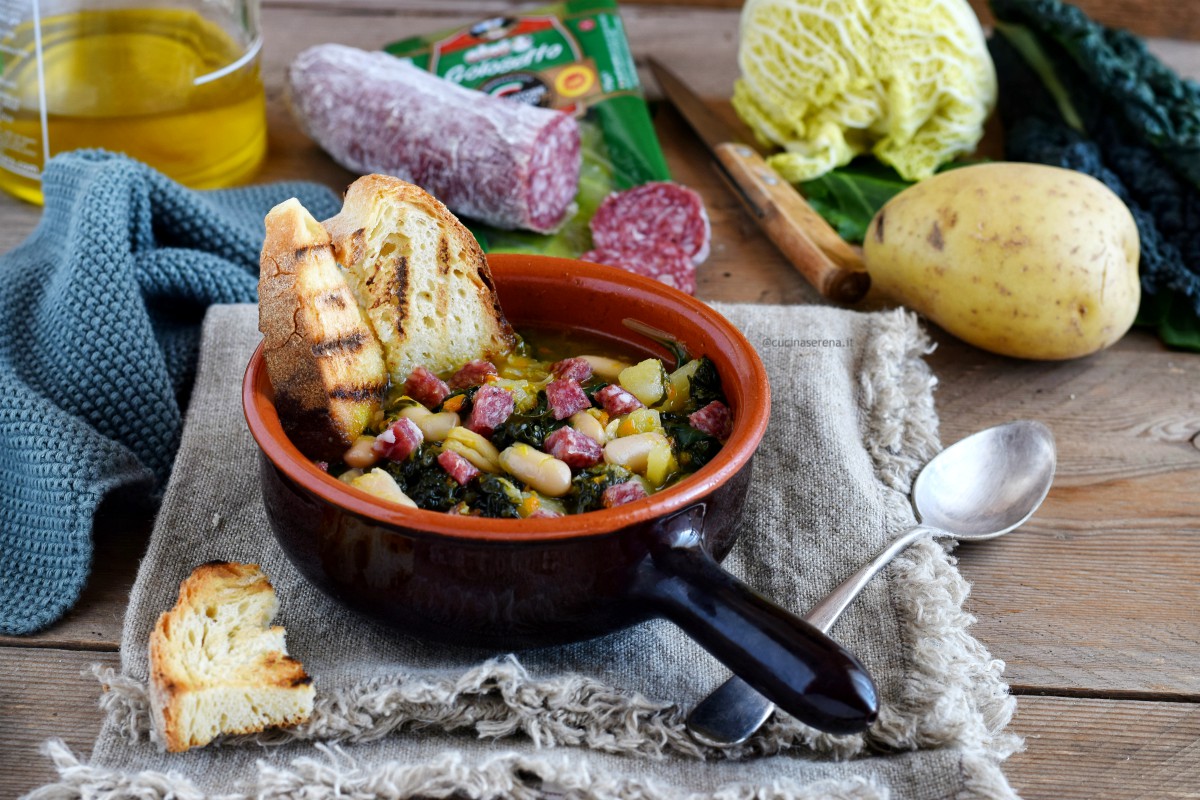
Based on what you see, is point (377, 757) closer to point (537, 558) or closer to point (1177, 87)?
point (537, 558)

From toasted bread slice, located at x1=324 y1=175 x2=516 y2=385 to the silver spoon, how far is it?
0.67m

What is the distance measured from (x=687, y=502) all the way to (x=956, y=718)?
0.44 metres

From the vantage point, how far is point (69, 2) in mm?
2498

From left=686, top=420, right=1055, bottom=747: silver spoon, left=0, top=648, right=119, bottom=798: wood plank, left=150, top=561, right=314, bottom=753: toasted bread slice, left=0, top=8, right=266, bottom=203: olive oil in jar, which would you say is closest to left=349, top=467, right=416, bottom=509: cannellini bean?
left=150, top=561, right=314, bottom=753: toasted bread slice

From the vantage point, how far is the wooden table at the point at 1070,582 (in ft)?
5.01

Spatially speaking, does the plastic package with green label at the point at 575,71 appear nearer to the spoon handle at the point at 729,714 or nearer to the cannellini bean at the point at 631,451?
the cannellini bean at the point at 631,451

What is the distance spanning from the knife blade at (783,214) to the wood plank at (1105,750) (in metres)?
1.15

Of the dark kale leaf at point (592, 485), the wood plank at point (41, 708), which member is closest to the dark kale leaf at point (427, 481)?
the dark kale leaf at point (592, 485)

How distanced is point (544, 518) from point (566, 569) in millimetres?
74

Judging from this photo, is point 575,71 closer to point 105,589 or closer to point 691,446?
point 691,446

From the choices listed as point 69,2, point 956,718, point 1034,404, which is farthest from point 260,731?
point 69,2

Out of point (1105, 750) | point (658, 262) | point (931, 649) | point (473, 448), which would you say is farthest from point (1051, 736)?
point (658, 262)

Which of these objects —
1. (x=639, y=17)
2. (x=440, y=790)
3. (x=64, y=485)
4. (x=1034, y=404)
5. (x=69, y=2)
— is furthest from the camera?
(x=639, y=17)

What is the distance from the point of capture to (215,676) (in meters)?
1.40
